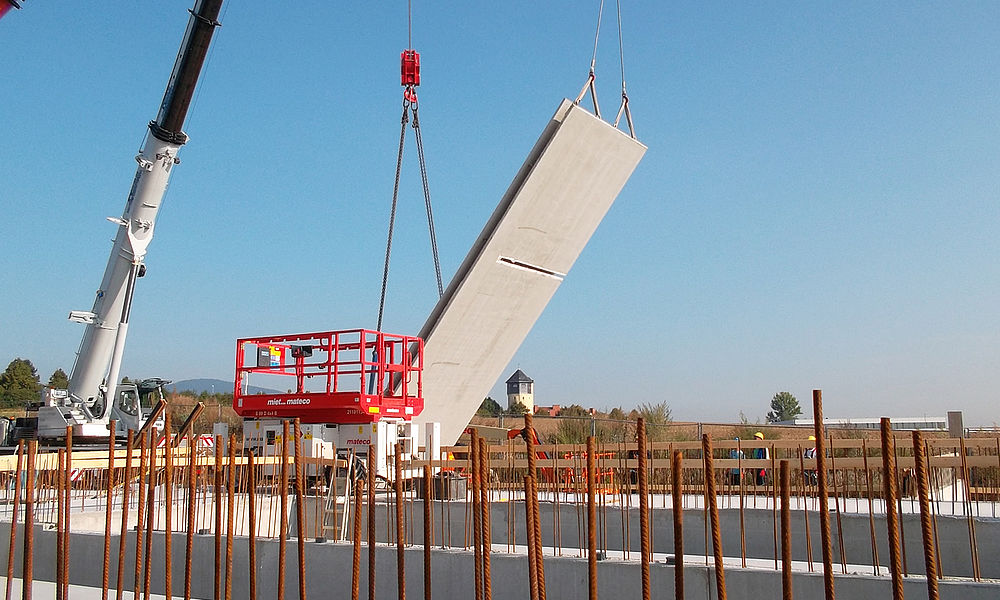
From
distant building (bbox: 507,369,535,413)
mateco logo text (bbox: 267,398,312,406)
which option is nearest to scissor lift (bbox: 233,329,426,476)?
mateco logo text (bbox: 267,398,312,406)

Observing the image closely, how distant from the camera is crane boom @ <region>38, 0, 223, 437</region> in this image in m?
14.1

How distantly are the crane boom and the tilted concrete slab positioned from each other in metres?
5.60

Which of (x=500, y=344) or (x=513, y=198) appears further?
(x=500, y=344)

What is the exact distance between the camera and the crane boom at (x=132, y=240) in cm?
1409

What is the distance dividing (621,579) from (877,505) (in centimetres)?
625

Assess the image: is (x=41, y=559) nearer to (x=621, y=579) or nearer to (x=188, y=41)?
(x=621, y=579)

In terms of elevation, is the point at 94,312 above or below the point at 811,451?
above

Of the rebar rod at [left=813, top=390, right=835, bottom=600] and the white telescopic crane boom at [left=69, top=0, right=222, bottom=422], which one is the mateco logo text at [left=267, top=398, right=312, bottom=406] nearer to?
the white telescopic crane boom at [left=69, top=0, right=222, bottom=422]

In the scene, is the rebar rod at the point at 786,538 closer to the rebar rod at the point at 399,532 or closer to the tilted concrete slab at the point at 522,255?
the rebar rod at the point at 399,532

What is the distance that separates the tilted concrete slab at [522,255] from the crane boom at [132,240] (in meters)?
5.60

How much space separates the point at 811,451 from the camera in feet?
51.5

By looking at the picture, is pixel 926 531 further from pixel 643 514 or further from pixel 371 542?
pixel 371 542

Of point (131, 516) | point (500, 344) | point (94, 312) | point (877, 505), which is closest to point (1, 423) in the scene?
point (94, 312)

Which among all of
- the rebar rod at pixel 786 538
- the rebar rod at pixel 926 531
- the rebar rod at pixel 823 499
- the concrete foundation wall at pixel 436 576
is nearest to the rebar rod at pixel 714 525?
the rebar rod at pixel 786 538
